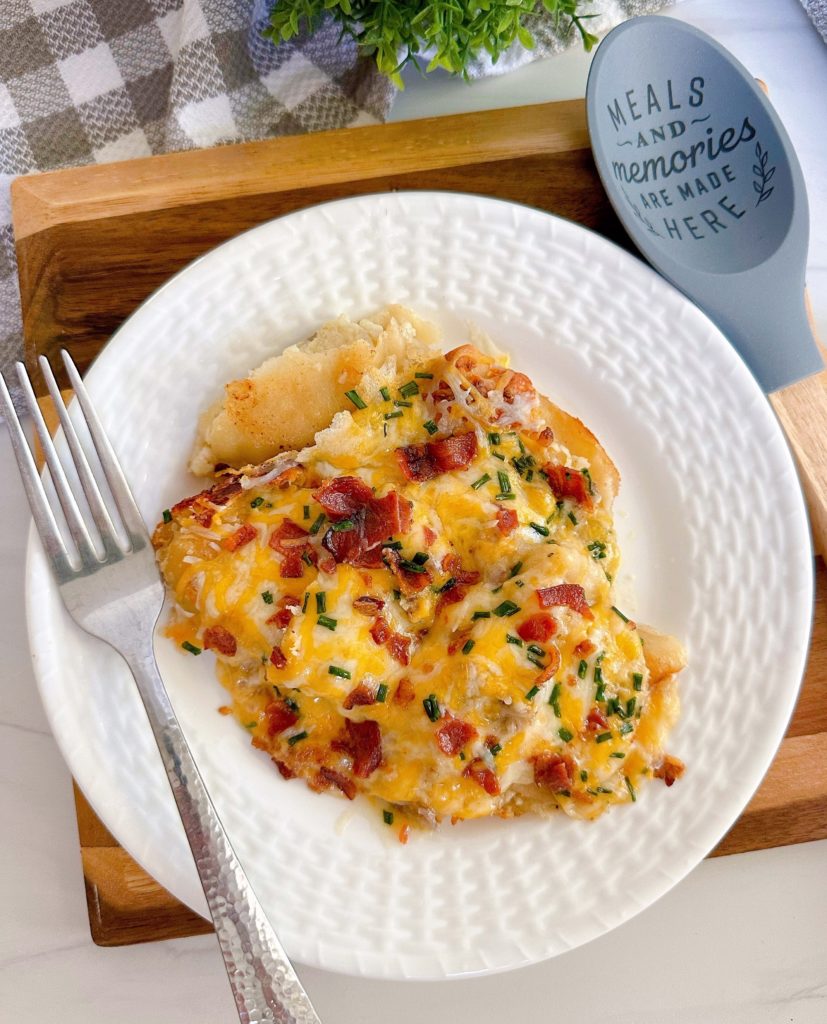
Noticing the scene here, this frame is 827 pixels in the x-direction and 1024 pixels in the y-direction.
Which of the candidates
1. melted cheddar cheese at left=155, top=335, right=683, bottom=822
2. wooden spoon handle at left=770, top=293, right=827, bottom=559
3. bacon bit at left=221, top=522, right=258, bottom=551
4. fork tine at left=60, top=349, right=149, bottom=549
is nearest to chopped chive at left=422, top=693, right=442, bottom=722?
melted cheddar cheese at left=155, top=335, right=683, bottom=822

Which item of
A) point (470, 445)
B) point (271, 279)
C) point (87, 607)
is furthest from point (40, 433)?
point (470, 445)

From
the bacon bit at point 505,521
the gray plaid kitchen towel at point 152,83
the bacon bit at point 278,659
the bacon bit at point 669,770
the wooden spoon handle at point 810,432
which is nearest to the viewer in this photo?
the bacon bit at point 278,659

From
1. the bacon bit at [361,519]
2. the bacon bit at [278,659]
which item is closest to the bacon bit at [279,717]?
the bacon bit at [278,659]

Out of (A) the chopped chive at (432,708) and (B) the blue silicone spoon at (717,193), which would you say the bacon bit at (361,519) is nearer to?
(A) the chopped chive at (432,708)

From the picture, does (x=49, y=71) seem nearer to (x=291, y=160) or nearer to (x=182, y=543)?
(x=291, y=160)

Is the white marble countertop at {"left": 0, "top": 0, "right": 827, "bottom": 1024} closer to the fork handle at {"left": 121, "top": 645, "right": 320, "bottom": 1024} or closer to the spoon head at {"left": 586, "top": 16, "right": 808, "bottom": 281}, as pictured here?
the spoon head at {"left": 586, "top": 16, "right": 808, "bottom": 281}
